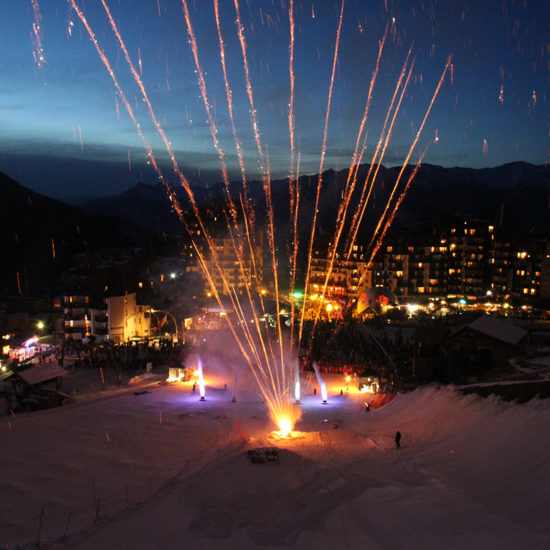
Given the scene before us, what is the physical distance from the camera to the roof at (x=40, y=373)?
20516 millimetres

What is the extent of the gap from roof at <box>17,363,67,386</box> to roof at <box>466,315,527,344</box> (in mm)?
18206

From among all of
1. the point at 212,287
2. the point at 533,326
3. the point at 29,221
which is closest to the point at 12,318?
the point at 212,287

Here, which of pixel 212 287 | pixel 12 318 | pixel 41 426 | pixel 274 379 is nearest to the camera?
pixel 41 426

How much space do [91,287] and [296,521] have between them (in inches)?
1313

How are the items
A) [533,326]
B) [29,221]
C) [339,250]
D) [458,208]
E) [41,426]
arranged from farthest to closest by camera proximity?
[458,208] → [29,221] → [339,250] → [533,326] → [41,426]

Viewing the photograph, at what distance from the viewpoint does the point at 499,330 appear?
20.5m

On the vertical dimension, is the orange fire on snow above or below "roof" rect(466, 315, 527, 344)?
below

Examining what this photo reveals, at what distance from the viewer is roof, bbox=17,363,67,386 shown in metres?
20.5

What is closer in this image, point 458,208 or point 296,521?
point 296,521

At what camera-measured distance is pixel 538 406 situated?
12.0 m

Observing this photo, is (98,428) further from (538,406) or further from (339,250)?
(339,250)

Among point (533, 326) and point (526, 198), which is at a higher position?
point (526, 198)

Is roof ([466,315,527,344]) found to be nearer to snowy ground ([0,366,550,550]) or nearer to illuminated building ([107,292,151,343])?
snowy ground ([0,366,550,550])

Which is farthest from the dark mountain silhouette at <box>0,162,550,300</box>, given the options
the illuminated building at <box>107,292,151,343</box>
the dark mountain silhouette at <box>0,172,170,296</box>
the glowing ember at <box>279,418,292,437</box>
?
the glowing ember at <box>279,418,292,437</box>
